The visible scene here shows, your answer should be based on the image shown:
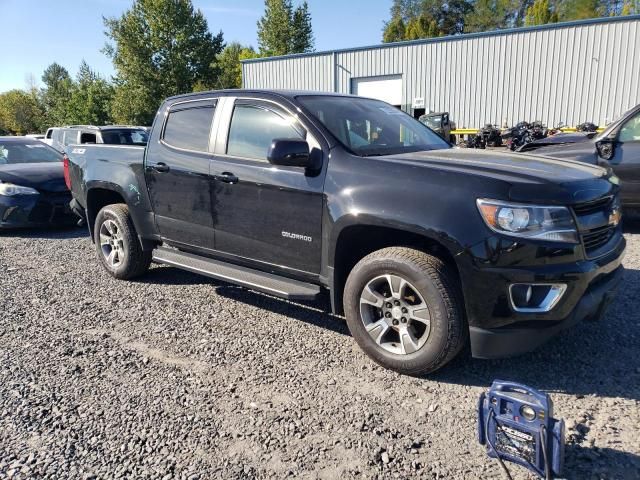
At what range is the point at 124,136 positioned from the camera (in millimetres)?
13188

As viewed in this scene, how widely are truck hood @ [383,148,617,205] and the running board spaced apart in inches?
44.7

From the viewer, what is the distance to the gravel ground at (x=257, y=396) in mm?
2436

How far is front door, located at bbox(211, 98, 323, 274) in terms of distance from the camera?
359cm

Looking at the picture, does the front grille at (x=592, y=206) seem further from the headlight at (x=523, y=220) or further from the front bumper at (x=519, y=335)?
the front bumper at (x=519, y=335)

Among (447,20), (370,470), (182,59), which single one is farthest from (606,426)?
(447,20)

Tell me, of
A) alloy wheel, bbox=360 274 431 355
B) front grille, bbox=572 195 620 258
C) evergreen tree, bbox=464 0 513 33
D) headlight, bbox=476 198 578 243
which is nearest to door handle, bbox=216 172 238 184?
alloy wheel, bbox=360 274 431 355

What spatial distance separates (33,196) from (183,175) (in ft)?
15.7

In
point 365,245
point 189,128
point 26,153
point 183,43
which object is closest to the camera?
point 365,245

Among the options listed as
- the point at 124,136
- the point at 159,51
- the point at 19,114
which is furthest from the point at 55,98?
the point at 124,136

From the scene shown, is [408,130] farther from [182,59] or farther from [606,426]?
[182,59]

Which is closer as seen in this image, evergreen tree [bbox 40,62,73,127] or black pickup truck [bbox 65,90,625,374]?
black pickup truck [bbox 65,90,625,374]

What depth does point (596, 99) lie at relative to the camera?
1889 centimetres

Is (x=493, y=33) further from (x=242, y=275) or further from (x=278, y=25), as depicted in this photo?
(x=278, y=25)

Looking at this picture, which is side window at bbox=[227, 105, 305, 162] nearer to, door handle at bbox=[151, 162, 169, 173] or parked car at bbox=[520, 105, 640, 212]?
door handle at bbox=[151, 162, 169, 173]
